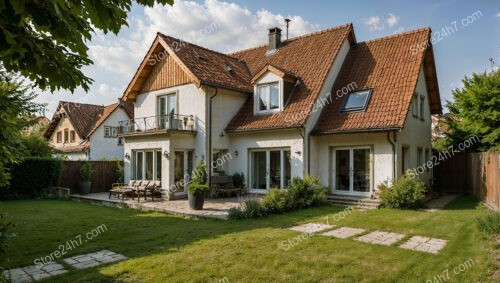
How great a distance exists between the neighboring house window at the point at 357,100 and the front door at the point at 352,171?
1.82 m

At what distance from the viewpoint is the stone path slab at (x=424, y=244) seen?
7544 millimetres

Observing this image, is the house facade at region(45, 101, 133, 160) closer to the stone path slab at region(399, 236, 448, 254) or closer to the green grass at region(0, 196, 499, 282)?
the green grass at region(0, 196, 499, 282)

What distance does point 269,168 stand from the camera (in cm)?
1667

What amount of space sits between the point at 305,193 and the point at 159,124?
8.44 meters

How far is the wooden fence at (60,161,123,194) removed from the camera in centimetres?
2044

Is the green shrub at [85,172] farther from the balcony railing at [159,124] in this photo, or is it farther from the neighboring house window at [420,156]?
the neighboring house window at [420,156]

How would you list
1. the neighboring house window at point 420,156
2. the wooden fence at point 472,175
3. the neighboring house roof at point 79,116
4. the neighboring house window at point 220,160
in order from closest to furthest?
the wooden fence at point 472,175 → the neighboring house window at point 220,160 → the neighboring house window at point 420,156 → the neighboring house roof at point 79,116

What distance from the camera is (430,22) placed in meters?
17.4

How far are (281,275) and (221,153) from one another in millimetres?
12080

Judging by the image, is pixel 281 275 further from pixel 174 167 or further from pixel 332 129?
pixel 174 167

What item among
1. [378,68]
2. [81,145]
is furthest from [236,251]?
[81,145]

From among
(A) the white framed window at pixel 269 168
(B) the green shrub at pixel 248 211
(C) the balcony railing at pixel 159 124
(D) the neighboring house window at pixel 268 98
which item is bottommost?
(B) the green shrub at pixel 248 211

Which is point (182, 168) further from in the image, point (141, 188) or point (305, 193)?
point (305, 193)

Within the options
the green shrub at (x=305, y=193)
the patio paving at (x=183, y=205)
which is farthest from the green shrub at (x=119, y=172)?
the green shrub at (x=305, y=193)
